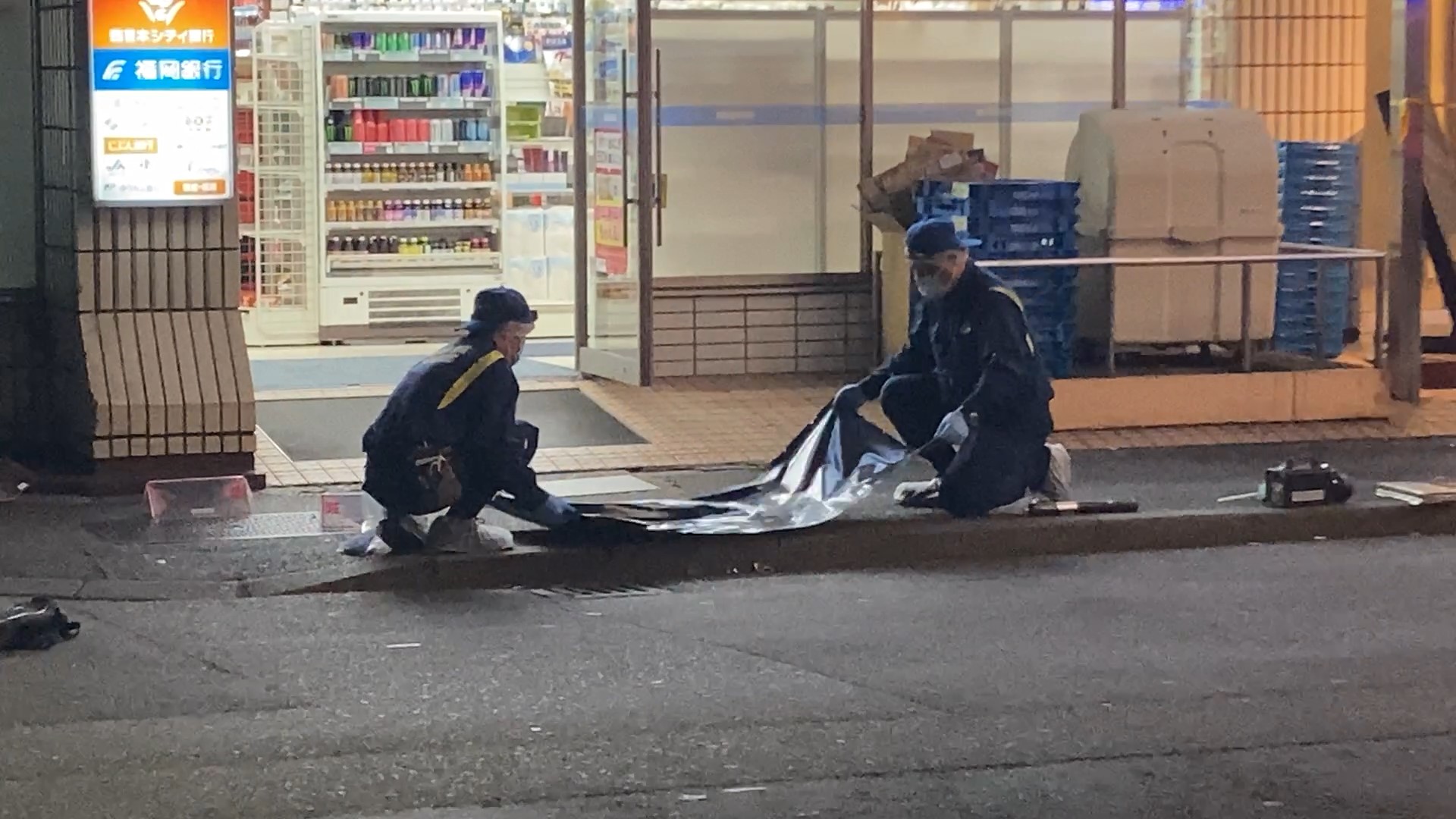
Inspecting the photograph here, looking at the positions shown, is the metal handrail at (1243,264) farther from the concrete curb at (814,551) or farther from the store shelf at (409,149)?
the store shelf at (409,149)

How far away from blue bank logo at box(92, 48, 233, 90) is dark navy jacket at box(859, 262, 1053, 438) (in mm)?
3394

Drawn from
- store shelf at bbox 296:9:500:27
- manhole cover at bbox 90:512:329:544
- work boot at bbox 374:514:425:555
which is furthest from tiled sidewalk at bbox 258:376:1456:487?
store shelf at bbox 296:9:500:27

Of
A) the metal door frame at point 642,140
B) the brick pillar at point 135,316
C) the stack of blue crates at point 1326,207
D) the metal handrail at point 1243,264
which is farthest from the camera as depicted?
the stack of blue crates at point 1326,207

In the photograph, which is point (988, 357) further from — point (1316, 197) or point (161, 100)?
point (1316, 197)

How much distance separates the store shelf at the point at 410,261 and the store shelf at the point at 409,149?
773 mm

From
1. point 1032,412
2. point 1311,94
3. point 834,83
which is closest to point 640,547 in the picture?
point 1032,412

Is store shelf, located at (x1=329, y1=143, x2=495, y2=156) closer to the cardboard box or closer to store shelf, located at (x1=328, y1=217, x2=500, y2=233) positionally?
store shelf, located at (x1=328, y1=217, x2=500, y2=233)

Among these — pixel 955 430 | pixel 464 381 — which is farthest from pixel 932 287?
pixel 464 381

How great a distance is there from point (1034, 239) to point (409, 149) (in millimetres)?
5844

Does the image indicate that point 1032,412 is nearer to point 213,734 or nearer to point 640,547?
point 640,547

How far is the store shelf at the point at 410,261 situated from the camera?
640 inches

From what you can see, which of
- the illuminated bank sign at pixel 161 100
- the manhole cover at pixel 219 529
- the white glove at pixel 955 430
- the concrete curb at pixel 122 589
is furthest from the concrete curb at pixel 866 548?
the illuminated bank sign at pixel 161 100

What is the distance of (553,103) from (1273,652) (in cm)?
1032

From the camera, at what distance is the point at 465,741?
6547 mm
